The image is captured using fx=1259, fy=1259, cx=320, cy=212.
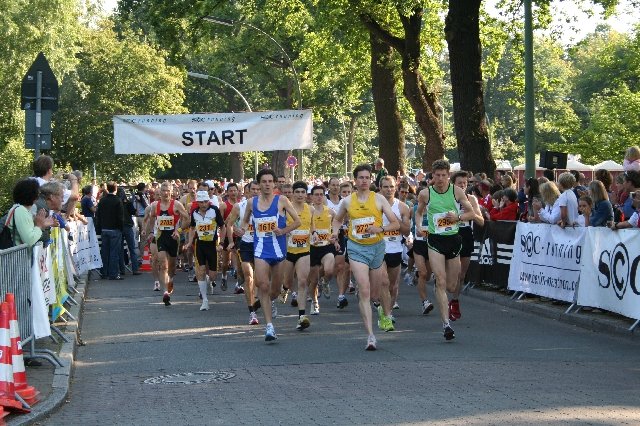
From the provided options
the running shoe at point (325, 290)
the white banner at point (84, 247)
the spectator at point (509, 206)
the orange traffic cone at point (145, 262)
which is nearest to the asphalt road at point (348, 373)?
the running shoe at point (325, 290)

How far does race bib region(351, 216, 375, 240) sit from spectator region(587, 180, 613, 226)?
3596 millimetres

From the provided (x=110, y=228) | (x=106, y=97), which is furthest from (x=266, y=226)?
(x=106, y=97)

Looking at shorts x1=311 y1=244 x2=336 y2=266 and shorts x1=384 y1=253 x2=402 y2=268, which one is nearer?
shorts x1=384 y1=253 x2=402 y2=268

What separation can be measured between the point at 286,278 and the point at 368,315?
11.7ft

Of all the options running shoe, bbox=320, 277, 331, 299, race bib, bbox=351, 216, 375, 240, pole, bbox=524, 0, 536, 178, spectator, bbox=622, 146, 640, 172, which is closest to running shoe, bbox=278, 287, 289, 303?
running shoe, bbox=320, 277, 331, 299

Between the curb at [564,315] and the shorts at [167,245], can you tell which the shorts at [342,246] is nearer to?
the curb at [564,315]

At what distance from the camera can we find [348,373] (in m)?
11.2

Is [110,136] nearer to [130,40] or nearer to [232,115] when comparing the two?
[130,40]

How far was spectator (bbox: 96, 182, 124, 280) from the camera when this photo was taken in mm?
26203

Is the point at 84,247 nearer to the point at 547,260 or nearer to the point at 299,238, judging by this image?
the point at 299,238

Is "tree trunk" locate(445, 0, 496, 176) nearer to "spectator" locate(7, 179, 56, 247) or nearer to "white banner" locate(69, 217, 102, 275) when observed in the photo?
"white banner" locate(69, 217, 102, 275)

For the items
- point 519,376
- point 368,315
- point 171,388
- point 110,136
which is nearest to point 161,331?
point 368,315

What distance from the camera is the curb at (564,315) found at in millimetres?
14469

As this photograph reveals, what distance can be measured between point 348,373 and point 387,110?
23.5 meters
